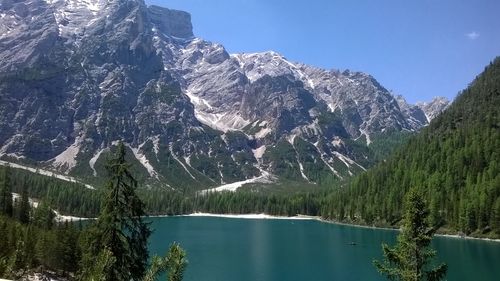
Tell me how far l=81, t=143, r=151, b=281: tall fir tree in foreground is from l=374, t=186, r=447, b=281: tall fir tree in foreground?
14798 mm

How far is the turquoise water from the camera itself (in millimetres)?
97625

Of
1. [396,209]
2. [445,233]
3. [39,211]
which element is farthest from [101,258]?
[396,209]

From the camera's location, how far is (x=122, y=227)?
85.1ft

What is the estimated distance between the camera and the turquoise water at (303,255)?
97.6 m

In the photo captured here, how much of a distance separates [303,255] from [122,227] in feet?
354

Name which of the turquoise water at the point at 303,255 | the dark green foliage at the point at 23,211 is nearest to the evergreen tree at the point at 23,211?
the dark green foliage at the point at 23,211

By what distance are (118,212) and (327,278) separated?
75268mm

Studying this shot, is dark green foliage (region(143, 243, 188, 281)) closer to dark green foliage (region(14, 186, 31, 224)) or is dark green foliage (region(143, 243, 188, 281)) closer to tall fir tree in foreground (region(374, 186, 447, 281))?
tall fir tree in foreground (region(374, 186, 447, 281))

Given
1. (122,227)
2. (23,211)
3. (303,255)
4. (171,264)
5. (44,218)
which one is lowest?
(303,255)

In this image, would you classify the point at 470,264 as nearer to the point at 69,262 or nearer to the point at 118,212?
the point at 69,262

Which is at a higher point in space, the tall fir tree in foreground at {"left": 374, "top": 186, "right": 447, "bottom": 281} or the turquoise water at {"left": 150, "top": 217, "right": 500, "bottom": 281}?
the tall fir tree in foreground at {"left": 374, "top": 186, "right": 447, "bottom": 281}

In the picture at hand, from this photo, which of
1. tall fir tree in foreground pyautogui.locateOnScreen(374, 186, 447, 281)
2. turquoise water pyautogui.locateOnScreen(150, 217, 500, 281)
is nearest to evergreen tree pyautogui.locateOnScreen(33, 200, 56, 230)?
turquoise water pyautogui.locateOnScreen(150, 217, 500, 281)

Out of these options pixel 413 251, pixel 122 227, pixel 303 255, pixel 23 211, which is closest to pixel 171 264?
pixel 122 227

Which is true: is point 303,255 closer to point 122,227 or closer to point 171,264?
point 122,227
